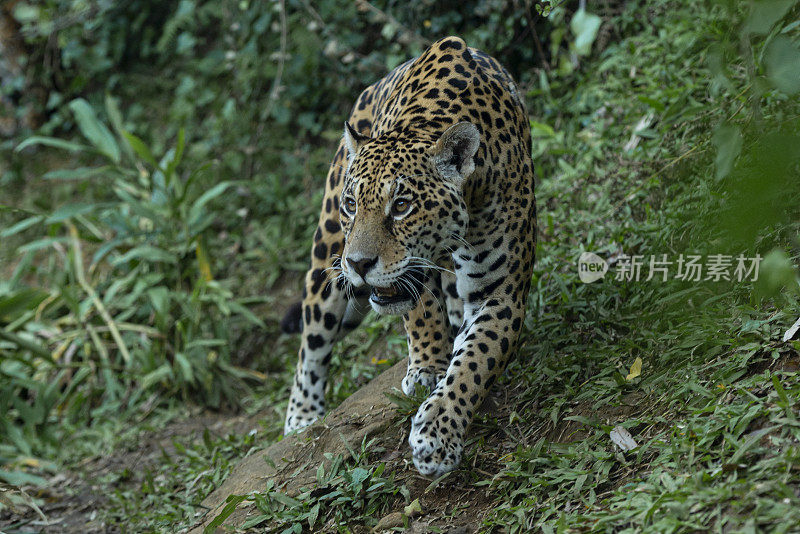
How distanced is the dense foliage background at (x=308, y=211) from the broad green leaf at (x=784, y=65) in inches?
0.4

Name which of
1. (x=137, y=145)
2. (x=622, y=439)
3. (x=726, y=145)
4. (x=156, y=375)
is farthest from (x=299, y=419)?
(x=726, y=145)

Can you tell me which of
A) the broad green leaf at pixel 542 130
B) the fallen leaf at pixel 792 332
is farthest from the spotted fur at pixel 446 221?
the broad green leaf at pixel 542 130

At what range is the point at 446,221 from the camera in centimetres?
397

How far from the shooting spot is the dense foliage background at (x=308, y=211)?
359cm

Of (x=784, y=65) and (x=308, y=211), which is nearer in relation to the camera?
(x=784, y=65)

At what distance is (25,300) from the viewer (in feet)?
23.8

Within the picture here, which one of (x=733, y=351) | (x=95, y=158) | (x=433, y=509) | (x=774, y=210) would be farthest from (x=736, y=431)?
(x=95, y=158)

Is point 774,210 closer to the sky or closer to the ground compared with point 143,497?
closer to the sky

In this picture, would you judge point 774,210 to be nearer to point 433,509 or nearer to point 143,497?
point 433,509

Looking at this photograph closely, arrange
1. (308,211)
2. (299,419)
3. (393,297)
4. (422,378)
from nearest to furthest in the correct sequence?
(393,297), (422,378), (299,419), (308,211)

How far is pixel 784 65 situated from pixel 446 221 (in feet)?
6.54

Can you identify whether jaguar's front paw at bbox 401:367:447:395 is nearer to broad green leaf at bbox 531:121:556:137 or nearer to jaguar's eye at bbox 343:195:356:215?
jaguar's eye at bbox 343:195:356:215

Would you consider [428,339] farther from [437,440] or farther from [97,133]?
[97,133]

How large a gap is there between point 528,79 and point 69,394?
558 centimetres
